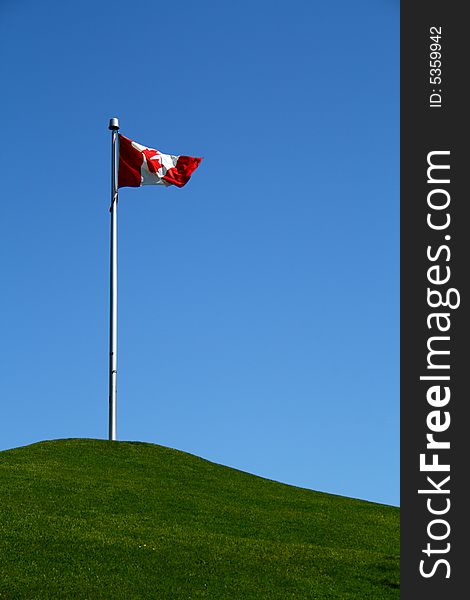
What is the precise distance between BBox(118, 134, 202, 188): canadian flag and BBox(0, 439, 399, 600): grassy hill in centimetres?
1098

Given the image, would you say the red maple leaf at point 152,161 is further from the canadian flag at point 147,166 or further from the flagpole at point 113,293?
the flagpole at point 113,293

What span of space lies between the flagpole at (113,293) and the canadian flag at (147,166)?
1.00 feet

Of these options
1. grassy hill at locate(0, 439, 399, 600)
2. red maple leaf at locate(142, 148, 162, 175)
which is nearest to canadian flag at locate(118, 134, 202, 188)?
red maple leaf at locate(142, 148, 162, 175)

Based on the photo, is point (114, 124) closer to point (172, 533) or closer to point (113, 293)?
point (113, 293)

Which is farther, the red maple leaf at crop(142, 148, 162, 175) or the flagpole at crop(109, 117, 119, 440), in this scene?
the red maple leaf at crop(142, 148, 162, 175)

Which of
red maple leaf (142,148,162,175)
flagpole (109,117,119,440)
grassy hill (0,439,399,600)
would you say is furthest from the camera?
red maple leaf (142,148,162,175)

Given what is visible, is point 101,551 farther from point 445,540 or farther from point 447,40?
point 447,40

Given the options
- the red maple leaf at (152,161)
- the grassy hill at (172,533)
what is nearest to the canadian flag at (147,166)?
the red maple leaf at (152,161)

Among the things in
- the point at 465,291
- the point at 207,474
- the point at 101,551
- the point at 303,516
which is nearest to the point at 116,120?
the point at 207,474

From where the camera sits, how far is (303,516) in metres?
32.5

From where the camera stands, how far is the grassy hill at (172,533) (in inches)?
935

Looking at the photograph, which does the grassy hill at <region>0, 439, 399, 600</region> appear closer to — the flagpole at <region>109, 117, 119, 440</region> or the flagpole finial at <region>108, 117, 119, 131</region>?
the flagpole at <region>109, 117, 119, 440</region>

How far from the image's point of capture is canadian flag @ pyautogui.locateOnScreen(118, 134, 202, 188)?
138ft

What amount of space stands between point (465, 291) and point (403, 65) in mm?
5015
